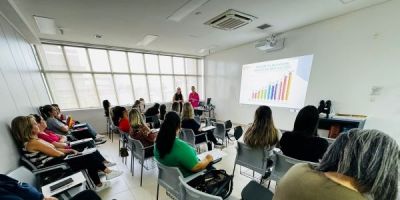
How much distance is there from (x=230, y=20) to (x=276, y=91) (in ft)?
9.06

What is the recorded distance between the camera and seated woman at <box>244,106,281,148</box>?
1.97m

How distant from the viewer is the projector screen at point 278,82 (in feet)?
13.8

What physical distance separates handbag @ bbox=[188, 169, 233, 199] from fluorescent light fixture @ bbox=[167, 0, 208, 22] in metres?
2.59

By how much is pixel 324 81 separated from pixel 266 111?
293cm

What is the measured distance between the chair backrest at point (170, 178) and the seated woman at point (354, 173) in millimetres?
948

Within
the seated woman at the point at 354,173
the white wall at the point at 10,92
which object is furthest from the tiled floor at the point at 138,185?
the seated woman at the point at 354,173

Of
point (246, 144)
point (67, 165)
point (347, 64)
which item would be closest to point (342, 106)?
point (347, 64)

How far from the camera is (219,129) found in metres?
3.64

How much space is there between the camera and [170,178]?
159cm

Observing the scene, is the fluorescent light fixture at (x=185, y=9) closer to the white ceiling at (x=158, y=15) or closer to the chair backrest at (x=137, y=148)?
the white ceiling at (x=158, y=15)

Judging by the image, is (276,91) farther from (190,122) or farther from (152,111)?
(152,111)

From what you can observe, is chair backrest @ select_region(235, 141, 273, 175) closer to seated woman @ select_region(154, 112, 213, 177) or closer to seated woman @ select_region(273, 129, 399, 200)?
seated woman @ select_region(154, 112, 213, 177)

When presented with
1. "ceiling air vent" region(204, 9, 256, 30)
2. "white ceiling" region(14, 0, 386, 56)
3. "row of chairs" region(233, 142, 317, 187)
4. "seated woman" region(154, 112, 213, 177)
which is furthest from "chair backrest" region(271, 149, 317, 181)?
"ceiling air vent" region(204, 9, 256, 30)

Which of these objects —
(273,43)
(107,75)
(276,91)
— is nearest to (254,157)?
(276,91)
